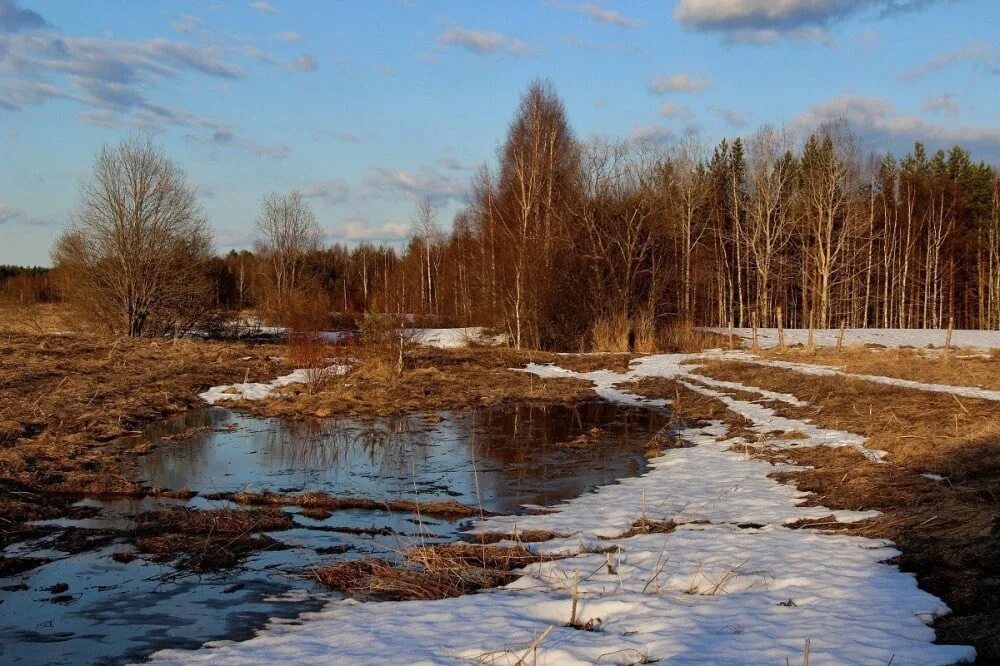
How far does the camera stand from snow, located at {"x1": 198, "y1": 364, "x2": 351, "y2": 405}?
1952 centimetres

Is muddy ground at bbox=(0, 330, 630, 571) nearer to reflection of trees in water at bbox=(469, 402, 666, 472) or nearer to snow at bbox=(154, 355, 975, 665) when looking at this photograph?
reflection of trees in water at bbox=(469, 402, 666, 472)

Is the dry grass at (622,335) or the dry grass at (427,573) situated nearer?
the dry grass at (427,573)

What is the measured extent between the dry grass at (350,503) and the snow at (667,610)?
0.64 meters

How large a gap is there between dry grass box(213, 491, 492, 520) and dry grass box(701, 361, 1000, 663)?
4.25 m

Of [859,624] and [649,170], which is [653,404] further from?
[649,170]

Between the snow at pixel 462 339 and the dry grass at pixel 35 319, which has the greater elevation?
the dry grass at pixel 35 319

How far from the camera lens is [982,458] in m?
9.20

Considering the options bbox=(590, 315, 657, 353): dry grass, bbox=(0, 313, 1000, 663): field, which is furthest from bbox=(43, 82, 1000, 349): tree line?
bbox=(0, 313, 1000, 663): field

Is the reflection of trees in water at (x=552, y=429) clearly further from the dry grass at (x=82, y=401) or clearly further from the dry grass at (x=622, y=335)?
the dry grass at (x=622, y=335)

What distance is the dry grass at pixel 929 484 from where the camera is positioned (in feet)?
18.8

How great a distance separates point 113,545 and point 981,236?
52.2 metres

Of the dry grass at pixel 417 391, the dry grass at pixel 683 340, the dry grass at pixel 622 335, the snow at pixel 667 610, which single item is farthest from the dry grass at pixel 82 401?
the dry grass at pixel 683 340

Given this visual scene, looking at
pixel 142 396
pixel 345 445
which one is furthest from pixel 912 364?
pixel 142 396

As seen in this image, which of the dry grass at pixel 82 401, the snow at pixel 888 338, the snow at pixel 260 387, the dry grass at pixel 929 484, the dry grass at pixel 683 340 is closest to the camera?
the dry grass at pixel 929 484
